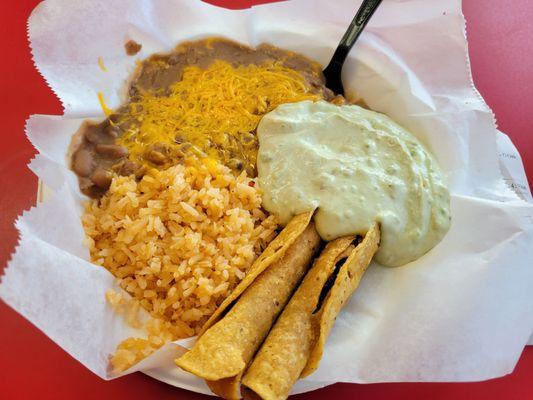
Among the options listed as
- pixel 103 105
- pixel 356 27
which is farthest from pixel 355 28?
pixel 103 105

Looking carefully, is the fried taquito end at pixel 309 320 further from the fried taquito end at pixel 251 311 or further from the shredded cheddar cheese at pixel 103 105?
the shredded cheddar cheese at pixel 103 105

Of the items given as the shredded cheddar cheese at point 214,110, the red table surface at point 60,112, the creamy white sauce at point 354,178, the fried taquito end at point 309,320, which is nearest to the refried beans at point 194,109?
the shredded cheddar cheese at point 214,110

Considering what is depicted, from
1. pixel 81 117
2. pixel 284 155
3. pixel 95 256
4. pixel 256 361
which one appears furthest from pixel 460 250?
pixel 81 117

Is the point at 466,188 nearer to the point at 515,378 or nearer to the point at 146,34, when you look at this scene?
the point at 515,378

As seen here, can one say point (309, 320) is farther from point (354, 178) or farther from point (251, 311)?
point (354, 178)

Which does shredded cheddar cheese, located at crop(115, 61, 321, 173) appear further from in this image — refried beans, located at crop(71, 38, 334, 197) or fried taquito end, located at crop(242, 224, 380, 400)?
fried taquito end, located at crop(242, 224, 380, 400)
